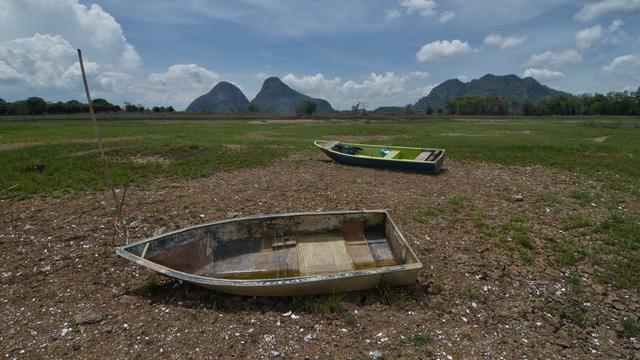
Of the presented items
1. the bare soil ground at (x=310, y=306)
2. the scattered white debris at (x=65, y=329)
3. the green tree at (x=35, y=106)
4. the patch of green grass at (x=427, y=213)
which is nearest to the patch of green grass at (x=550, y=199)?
the bare soil ground at (x=310, y=306)

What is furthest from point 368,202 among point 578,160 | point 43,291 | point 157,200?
point 578,160

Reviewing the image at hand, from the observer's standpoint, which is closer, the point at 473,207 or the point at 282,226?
the point at 282,226

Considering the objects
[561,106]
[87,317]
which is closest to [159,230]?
[87,317]

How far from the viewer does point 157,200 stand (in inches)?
439

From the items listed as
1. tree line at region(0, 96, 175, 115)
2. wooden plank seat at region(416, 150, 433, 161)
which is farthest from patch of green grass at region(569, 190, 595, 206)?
tree line at region(0, 96, 175, 115)

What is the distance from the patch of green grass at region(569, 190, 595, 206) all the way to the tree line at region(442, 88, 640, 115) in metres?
105

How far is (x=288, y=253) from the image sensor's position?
7328 millimetres

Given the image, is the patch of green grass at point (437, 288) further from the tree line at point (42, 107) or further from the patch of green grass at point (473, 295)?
the tree line at point (42, 107)

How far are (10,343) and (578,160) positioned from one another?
22809 millimetres

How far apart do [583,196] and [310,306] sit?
36.1 ft

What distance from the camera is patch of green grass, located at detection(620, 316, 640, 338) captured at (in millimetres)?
5098

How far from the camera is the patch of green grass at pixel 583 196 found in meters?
10.7

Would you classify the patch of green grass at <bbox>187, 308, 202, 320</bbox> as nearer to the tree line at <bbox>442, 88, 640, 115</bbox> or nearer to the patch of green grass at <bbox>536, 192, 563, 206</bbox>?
the patch of green grass at <bbox>536, 192, 563, 206</bbox>

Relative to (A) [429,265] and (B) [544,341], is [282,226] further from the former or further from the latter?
(B) [544,341]
